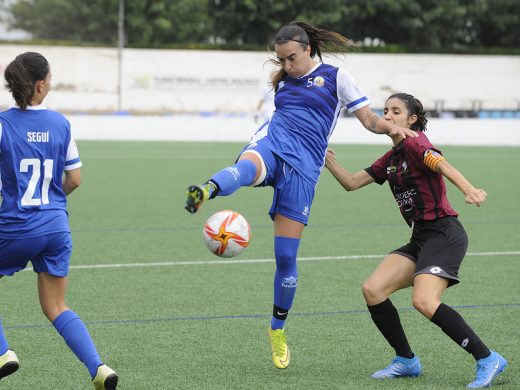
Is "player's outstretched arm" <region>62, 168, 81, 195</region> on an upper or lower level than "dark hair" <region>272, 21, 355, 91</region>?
lower

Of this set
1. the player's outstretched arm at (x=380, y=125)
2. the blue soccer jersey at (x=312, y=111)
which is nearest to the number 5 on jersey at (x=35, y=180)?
the blue soccer jersey at (x=312, y=111)

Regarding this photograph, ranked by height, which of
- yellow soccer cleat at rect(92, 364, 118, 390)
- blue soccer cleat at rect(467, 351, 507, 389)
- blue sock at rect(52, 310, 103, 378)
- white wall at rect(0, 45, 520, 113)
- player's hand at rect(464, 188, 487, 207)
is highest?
player's hand at rect(464, 188, 487, 207)

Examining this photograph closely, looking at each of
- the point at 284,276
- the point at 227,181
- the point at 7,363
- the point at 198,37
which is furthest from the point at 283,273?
the point at 198,37

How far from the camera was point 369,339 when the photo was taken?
21.8 ft

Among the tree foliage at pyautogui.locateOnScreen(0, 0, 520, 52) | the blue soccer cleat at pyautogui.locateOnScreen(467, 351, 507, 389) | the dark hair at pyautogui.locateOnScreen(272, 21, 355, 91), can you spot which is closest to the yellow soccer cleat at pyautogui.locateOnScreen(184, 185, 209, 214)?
the dark hair at pyautogui.locateOnScreen(272, 21, 355, 91)

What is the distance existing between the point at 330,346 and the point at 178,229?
6.18m

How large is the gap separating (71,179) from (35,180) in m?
0.28

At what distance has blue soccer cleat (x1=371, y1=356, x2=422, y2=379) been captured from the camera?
18.6ft

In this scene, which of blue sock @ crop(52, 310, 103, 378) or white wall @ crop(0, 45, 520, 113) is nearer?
blue sock @ crop(52, 310, 103, 378)

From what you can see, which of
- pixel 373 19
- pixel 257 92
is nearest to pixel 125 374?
pixel 257 92

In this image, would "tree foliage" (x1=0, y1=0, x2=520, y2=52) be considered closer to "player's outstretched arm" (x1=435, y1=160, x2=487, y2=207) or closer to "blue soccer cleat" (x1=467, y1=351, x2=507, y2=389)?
"player's outstretched arm" (x1=435, y1=160, x2=487, y2=207)

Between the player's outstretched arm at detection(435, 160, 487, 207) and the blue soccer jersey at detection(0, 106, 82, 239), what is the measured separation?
2097 millimetres

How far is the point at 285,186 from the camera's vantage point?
20.0ft

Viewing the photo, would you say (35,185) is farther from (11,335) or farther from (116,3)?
(116,3)
